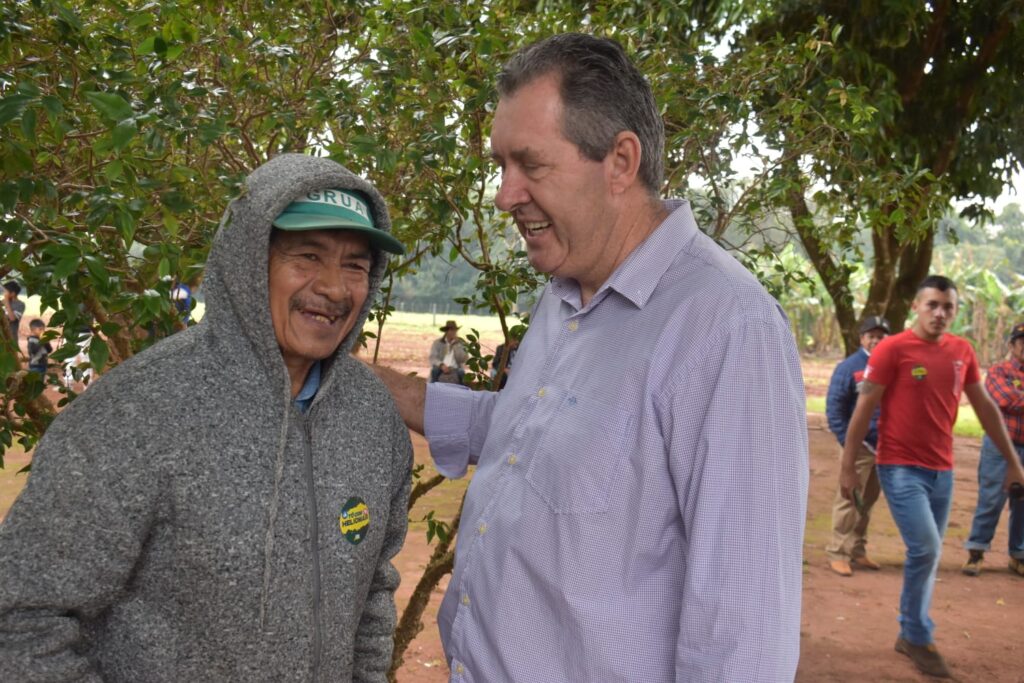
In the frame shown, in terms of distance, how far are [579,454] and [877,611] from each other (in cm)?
614

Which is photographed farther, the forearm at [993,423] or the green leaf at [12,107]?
the forearm at [993,423]

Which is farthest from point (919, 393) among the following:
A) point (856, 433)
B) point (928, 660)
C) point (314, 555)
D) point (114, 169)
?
point (114, 169)

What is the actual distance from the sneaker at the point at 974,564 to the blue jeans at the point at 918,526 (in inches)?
106

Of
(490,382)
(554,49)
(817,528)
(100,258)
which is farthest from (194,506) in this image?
(817,528)

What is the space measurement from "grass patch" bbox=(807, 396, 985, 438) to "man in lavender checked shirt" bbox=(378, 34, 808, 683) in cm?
1413

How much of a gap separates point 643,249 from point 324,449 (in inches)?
30.1

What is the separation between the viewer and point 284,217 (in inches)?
76.2

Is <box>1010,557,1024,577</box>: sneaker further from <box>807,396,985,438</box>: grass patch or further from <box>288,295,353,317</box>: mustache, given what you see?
<box>288,295,353,317</box>: mustache

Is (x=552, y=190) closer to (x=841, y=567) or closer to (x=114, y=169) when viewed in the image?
(x=114, y=169)

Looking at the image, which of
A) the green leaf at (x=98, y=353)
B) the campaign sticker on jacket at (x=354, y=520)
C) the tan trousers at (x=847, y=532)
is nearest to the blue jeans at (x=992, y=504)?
the tan trousers at (x=847, y=532)

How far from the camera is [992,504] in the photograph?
803 centimetres

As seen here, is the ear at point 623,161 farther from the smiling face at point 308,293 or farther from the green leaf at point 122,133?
the green leaf at point 122,133

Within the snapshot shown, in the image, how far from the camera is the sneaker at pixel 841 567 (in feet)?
26.6

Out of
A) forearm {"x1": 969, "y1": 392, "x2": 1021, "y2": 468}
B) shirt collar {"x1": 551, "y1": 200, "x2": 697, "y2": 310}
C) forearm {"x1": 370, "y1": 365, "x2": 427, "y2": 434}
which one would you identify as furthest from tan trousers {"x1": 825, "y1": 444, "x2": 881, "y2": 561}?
shirt collar {"x1": 551, "y1": 200, "x2": 697, "y2": 310}
